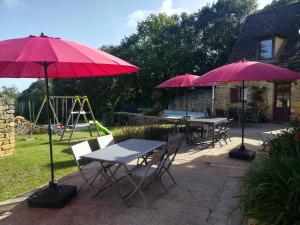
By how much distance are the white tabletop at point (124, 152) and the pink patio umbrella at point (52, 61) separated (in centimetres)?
81

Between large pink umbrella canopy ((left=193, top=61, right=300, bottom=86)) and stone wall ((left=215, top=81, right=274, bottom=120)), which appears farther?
stone wall ((left=215, top=81, right=274, bottom=120))

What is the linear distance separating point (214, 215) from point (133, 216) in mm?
1170

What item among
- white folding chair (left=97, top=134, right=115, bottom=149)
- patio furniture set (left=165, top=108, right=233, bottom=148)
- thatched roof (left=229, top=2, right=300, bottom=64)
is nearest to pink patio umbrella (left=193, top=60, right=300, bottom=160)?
patio furniture set (left=165, top=108, right=233, bottom=148)

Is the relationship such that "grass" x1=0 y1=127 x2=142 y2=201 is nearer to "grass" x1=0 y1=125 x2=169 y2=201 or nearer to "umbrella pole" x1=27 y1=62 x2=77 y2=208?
"grass" x1=0 y1=125 x2=169 y2=201

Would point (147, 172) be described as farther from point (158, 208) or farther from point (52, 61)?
point (52, 61)

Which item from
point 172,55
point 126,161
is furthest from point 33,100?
point 126,161

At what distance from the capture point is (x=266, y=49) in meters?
17.0

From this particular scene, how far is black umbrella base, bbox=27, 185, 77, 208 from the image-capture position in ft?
15.0

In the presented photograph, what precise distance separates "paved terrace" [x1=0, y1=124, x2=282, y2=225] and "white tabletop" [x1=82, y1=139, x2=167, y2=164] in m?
0.73

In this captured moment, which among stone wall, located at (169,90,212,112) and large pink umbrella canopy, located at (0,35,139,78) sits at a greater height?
large pink umbrella canopy, located at (0,35,139,78)

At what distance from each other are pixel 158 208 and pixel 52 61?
2.66 metres

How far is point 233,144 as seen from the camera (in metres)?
9.51

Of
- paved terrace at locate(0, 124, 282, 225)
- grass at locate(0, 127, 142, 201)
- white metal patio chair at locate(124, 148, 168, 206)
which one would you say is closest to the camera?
paved terrace at locate(0, 124, 282, 225)

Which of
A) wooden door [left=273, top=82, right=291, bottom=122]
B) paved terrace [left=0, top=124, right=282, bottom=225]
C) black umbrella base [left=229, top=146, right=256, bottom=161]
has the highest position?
wooden door [left=273, top=82, right=291, bottom=122]
